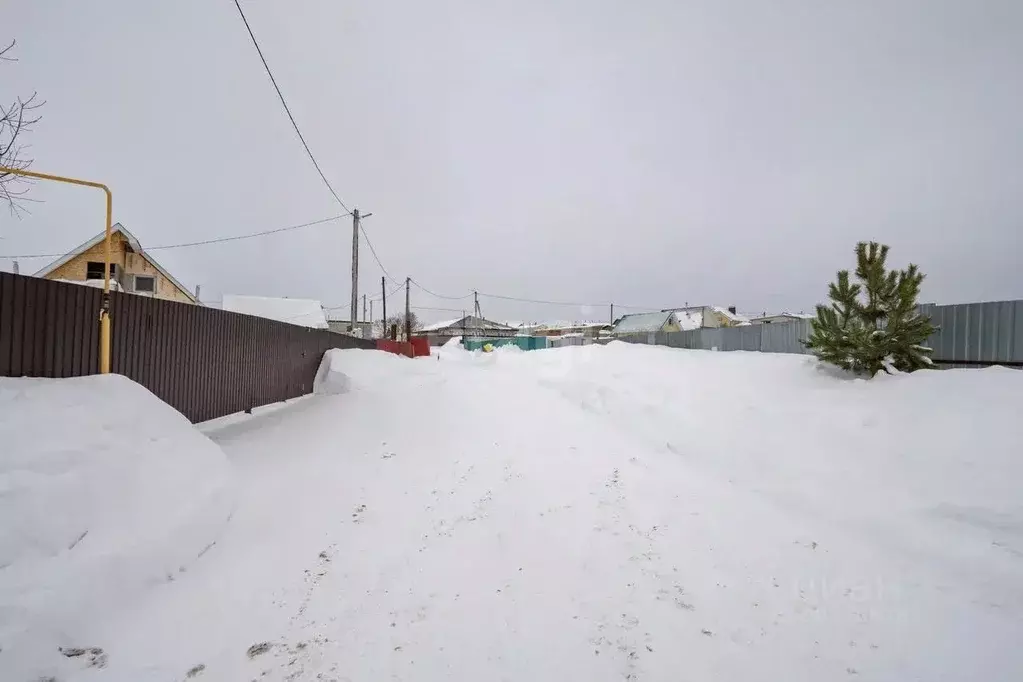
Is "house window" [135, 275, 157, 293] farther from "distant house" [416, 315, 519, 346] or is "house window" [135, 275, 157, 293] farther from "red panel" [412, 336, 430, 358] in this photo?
"distant house" [416, 315, 519, 346]

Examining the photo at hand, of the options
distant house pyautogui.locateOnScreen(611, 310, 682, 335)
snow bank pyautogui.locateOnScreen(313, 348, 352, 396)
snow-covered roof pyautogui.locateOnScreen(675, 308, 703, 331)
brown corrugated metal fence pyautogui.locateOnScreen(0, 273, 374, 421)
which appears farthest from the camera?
snow-covered roof pyautogui.locateOnScreen(675, 308, 703, 331)

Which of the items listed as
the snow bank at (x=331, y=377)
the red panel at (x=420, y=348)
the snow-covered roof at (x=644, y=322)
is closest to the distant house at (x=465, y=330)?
the snow-covered roof at (x=644, y=322)

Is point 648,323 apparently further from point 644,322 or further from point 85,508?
point 85,508

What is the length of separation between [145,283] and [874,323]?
23.8m

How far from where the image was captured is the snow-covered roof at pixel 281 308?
33469 millimetres

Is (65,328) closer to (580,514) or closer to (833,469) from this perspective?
(580,514)

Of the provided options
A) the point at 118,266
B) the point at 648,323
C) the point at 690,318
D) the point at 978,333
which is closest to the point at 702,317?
the point at 690,318

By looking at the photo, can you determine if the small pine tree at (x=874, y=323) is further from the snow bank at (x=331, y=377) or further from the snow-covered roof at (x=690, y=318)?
the snow-covered roof at (x=690, y=318)

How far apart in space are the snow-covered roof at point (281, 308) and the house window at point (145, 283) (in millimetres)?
14926

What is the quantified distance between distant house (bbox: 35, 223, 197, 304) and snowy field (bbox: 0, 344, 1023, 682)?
1517cm

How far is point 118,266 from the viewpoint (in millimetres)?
15641

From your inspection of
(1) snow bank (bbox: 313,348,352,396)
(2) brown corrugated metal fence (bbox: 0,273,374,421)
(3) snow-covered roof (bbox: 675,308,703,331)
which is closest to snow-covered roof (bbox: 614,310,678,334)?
(3) snow-covered roof (bbox: 675,308,703,331)

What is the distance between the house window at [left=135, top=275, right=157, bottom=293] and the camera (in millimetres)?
17517

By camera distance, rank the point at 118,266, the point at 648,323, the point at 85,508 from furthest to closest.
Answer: the point at 648,323 < the point at 118,266 < the point at 85,508
